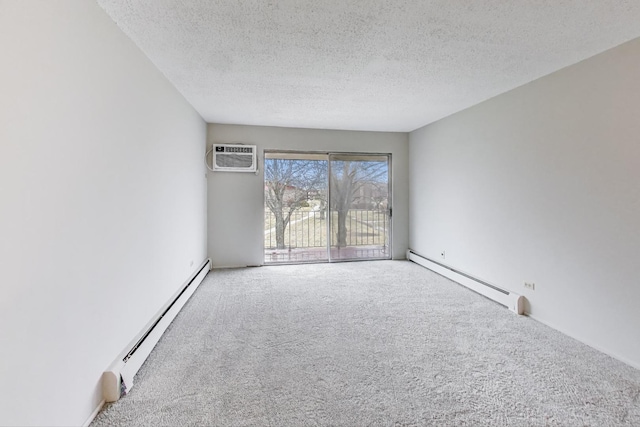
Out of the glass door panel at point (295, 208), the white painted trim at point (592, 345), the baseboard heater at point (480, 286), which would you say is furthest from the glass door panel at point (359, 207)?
the white painted trim at point (592, 345)

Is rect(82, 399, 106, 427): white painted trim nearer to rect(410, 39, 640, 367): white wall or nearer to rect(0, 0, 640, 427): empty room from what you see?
rect(0, 0, 640, 427): empty room

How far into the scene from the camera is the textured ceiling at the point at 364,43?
1762 mm

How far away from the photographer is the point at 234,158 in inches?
187

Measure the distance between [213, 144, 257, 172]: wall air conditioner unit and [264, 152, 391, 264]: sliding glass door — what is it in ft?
1.02

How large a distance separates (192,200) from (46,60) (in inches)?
105

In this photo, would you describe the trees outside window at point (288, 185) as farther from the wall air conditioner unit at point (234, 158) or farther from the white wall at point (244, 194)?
the wall air conditioner unit at point (234, 158)

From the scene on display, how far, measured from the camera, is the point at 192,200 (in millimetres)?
3861

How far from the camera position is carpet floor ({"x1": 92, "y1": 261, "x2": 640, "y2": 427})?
1625 millimetres

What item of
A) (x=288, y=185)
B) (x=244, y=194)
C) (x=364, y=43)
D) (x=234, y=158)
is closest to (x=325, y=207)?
(x=288, y=185)

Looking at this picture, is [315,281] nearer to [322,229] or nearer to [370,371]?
[322,229]

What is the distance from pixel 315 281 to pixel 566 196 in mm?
2939

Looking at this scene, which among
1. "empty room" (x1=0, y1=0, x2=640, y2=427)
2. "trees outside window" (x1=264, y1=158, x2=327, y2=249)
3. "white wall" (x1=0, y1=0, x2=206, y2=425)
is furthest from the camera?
"trees outside window" (x1=264, y1=158, x2=327, y2=249)

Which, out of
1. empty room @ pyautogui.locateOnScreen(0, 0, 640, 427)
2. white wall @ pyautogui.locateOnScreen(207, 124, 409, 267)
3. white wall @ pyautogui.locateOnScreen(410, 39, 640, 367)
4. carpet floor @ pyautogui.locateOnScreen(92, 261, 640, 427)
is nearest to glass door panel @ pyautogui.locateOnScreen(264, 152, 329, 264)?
white wall @ pyautogui.locateOnScreen(207, 124, 409, 267)

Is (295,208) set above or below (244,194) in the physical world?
below
